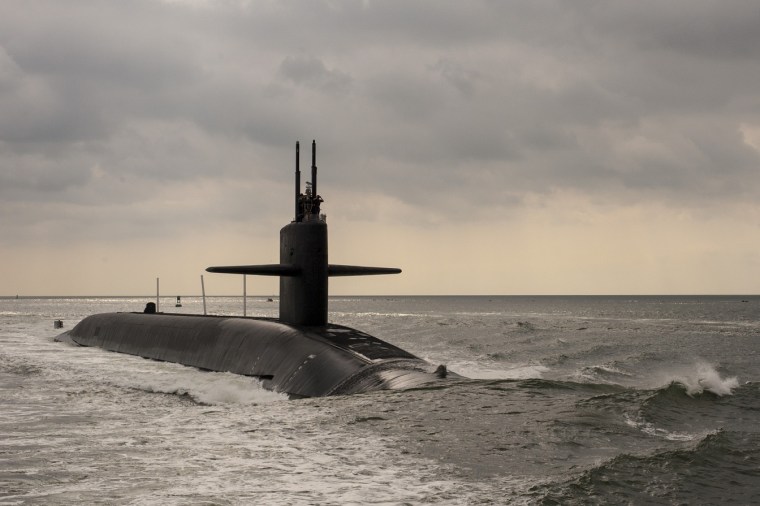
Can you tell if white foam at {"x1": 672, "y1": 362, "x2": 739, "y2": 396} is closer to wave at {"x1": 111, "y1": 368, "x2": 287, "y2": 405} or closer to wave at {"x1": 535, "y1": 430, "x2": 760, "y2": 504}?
wave at {"x1": 535, "y1": 430, "x2": 760, "y2": 504}

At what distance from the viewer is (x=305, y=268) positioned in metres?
17.2

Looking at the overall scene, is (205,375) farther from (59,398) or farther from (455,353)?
(455,353)

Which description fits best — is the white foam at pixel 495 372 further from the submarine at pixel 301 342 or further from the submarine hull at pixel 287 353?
the submarine at pixel 301 342

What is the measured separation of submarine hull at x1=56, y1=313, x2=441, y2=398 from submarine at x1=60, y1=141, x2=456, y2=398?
0.02m

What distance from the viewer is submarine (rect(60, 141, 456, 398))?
1331cm

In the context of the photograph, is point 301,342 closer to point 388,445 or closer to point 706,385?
point 388,445

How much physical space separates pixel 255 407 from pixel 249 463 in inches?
166

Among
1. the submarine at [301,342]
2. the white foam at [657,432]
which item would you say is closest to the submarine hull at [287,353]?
the submarine at [301,342]

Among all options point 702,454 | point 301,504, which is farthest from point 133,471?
point 702,454

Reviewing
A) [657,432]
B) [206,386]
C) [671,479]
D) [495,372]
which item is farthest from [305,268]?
[671,479]

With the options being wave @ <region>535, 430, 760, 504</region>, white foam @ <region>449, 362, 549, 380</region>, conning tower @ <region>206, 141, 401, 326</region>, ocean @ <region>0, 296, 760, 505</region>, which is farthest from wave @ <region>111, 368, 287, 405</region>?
wave @ <region>535, 430, 760, 504</region>

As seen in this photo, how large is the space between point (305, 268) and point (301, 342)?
6.74ft

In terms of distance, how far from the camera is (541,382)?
42.1 feet

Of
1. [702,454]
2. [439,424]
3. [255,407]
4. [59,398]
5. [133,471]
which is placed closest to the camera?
[133,471]
